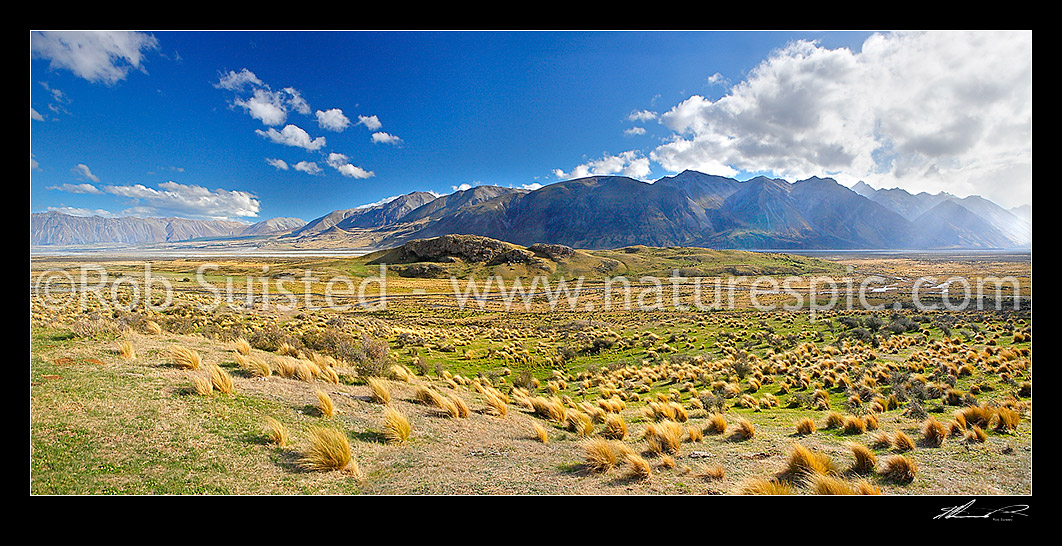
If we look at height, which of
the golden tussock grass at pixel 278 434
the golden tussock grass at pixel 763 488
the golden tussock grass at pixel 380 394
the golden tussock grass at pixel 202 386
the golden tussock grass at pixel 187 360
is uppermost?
the golden tussock grass at pixel 187 360

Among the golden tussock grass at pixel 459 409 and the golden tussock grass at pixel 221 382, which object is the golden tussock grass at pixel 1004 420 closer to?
the golden tussock grass at pixel 459 409

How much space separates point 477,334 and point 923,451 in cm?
2108

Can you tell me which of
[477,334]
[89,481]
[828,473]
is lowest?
[477,334]

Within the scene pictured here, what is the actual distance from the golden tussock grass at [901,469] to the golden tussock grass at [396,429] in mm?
6803

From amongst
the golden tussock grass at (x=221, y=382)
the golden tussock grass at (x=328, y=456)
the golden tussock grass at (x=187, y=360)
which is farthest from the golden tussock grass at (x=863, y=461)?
the golden tussock grass at (x=187, y=360)

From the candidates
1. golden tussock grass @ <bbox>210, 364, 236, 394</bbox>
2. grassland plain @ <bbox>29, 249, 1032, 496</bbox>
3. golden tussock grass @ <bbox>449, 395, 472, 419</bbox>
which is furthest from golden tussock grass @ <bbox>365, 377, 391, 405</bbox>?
golden tussock grass @ <bbox>210, 364, 236, 394</bbox>

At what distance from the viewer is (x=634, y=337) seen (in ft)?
70.6

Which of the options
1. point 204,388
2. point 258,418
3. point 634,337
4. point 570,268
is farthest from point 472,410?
point 570,268

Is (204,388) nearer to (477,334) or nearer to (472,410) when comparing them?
(472,410)

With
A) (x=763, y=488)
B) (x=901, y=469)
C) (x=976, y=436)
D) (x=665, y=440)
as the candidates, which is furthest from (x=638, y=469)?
(x=976, y=436)
